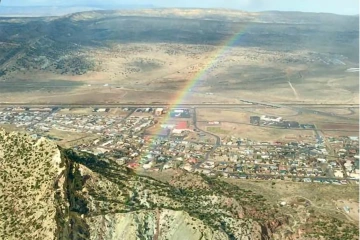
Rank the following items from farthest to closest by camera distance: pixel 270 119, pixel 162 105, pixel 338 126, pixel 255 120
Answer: pixel 162 105 < pixel 270 119 < pixel 255 120 < pixel 338 126

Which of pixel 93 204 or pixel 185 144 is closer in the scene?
pixel 93 204

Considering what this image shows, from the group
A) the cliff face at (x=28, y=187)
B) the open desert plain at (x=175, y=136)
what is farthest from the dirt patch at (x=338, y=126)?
the cliff face at (x=28, y=187)

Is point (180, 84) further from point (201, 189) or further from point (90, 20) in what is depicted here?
point (90, 20)

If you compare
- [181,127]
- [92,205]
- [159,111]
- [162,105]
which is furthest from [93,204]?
[162,105]

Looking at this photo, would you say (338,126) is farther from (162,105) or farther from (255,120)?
(162,105)

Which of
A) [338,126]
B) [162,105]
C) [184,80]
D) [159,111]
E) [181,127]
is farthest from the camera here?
[184,80]

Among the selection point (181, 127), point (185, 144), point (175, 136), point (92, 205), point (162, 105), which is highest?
point (92, 205)

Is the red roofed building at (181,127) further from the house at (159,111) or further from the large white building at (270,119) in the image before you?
the large white building at (270,119)
